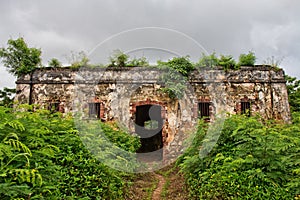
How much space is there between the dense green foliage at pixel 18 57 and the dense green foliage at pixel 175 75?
6.13 meters

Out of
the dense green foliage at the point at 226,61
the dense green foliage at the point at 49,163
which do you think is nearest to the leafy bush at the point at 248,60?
the dense green foliage at the point at 226,61

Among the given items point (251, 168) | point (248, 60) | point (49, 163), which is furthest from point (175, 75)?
point (49, 163)

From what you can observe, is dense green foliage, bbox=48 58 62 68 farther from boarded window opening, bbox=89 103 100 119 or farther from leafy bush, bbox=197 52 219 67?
leafy bush, bbox=197 52 219 67

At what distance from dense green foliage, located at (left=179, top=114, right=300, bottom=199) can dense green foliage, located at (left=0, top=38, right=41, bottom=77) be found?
979cm

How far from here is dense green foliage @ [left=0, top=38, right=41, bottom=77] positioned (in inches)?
530

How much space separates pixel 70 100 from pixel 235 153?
8857 millimetres

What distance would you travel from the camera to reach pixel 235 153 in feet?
20.9

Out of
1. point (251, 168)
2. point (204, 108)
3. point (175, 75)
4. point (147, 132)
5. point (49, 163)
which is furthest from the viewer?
point (147, 132)

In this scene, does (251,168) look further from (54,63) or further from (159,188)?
(54,63)

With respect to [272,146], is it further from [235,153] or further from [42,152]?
[42,152]

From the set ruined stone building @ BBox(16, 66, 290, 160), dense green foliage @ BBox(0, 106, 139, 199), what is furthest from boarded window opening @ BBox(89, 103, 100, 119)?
dense green foliage @ BBox(0, 106, 139, 199)

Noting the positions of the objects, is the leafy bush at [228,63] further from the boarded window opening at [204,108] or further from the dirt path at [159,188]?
the dirt path at [159,188]

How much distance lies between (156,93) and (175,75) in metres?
1.16

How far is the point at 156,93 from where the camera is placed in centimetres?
1282
